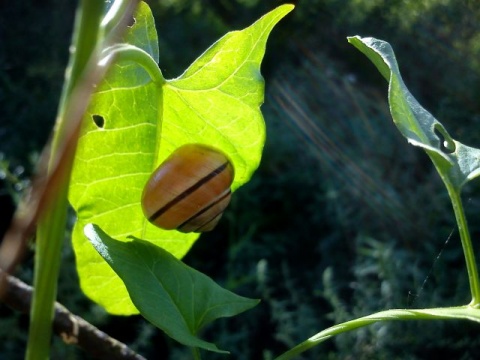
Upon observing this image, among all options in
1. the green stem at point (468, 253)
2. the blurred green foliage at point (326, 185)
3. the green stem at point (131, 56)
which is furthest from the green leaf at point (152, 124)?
the blurred green foliage at point (326, 185)

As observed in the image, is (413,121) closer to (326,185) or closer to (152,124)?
(152,124)

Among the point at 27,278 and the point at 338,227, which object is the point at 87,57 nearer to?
the point at 27,278

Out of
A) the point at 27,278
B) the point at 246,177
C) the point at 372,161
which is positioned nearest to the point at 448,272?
the point at 372,161

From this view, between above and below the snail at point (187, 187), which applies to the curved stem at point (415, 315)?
above

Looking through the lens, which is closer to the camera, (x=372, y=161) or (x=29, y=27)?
(x=372, y=161)

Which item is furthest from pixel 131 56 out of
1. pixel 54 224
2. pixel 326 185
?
pixel 326 185

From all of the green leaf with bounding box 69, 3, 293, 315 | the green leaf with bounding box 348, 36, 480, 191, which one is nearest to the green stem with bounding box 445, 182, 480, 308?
the green leaf with bounding box 348, 36, 480, 191

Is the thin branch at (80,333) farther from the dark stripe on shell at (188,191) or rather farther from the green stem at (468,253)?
the green stem at (468,253)
